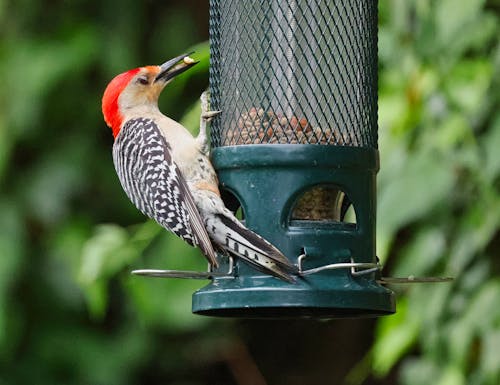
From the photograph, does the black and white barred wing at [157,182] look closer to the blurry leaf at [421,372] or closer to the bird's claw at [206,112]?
the bird's claw at [206,112]

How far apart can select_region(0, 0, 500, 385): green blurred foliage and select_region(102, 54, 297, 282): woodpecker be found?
24 centimetres

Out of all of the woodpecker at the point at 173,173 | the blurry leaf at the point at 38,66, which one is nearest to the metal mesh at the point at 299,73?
the woodpecker at the point at 173,173

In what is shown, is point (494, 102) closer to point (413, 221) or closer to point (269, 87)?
point (413, 221)

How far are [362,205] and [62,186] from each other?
3334mm

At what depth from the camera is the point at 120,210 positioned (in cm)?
746

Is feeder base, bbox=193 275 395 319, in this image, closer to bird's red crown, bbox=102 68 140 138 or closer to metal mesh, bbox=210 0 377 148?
metal mesh, bbox=210 0 377 148

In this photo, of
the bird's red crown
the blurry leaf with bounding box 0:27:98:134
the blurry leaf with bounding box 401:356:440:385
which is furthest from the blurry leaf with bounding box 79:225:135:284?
the blurry leaf with bounding box 0:27:98:134

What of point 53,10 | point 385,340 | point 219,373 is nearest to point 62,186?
point 53,10

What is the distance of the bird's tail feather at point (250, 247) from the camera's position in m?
3.99

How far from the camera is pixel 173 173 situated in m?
4.46

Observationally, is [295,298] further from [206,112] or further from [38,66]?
[38,66]

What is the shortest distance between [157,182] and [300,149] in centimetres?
62

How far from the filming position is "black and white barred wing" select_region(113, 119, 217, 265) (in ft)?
14.0

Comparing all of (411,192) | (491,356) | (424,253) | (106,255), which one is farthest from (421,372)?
(106,255)
